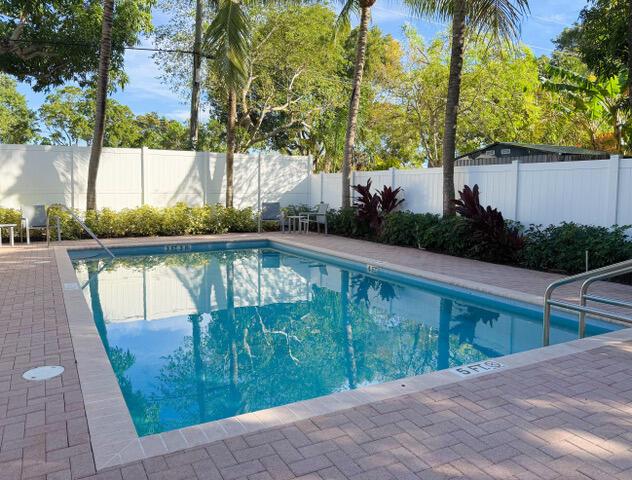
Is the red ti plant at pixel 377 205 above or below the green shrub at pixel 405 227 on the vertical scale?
above

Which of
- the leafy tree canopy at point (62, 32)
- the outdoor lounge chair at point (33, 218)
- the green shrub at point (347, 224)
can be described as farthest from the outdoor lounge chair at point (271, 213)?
the leafy tree canopy at point (62, 32)

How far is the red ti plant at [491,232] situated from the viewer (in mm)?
10562

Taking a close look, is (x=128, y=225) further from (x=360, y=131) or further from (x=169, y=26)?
(x=360, y=131)

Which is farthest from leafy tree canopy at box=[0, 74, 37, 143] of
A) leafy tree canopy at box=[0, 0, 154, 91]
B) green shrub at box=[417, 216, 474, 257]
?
green shrub at box=[417, 216, 474, 257]

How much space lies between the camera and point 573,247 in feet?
30.1

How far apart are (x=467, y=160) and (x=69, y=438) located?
53.7 feet

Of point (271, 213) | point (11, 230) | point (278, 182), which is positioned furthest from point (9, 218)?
point (278, 182)

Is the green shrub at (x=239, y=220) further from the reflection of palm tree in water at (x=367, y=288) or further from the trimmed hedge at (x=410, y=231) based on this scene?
the reflection of palm tree in water at (x=367, y=288)

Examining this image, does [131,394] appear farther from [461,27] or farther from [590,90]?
[590,90]

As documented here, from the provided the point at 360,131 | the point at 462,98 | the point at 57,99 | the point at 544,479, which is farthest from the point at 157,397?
the point at 57,99

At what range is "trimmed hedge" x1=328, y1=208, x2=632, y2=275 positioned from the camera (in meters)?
8.74

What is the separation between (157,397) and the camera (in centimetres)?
489

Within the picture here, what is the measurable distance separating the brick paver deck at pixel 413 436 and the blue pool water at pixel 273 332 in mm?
1062

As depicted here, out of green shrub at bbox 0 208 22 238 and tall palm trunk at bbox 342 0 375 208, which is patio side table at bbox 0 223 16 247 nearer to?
green shrub at bbox 0 208 22 238
